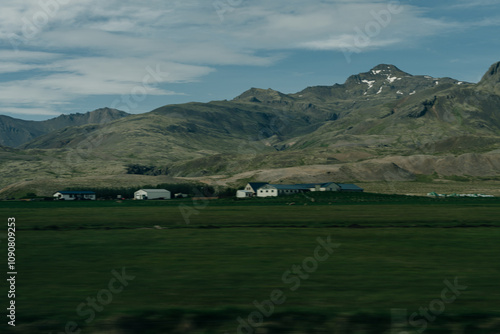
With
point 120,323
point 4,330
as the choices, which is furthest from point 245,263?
point 4,330

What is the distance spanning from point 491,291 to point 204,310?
1389 centimetres

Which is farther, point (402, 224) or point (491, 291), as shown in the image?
point (402, 224)

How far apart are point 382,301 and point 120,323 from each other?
11.3 m

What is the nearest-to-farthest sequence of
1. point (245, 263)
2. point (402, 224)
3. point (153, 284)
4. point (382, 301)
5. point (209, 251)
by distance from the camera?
point (382, 301)
point (153, 284)
point (245, 263)
point (209, 251)
point (402, 224)

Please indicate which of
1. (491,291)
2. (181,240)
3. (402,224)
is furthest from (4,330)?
(402,224)

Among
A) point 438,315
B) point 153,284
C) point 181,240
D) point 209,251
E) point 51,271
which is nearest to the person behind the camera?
point 438,315

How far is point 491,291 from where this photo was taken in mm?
24969

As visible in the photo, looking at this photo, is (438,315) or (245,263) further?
(245,263)

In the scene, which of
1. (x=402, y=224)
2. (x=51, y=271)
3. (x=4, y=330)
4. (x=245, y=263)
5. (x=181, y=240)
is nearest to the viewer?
(x=4, y=330)

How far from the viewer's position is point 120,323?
65.9 feet

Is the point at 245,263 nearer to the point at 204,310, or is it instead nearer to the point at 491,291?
the point at 204,310

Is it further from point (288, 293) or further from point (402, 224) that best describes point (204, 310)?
point (402, 224)

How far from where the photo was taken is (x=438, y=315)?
21094mm

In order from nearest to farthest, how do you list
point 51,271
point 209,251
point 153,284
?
point 153,284 → point 51,271 → point 209,251
